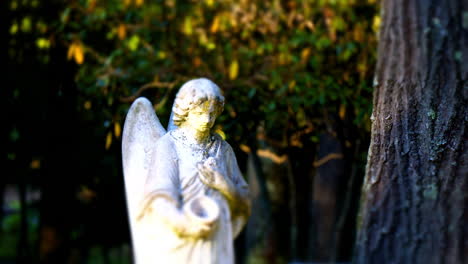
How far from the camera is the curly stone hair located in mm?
4215

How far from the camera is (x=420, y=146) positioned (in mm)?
4922

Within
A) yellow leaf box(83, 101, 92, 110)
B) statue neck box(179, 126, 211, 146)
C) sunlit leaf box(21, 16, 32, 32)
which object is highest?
sunlit leaf box(21, 16, 32, 32)

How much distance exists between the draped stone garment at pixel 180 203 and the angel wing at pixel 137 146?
0.12 meters

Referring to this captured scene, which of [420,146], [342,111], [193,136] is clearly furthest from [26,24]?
[420,146]

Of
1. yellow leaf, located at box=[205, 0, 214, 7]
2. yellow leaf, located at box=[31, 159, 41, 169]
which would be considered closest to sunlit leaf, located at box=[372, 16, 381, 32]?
yellow leaf, located at box=[205, 0, 214, 7]

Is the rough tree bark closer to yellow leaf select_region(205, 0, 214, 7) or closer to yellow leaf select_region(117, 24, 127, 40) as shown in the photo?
yellow leaf select_region(205, 0, 214, 7)

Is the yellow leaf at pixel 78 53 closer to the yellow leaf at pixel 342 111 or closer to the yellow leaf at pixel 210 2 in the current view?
the yellow leaf at pixel 210 2

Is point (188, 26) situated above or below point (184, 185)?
above

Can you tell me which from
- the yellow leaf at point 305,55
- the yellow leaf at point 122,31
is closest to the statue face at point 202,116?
the yellow leaf at point 305,55

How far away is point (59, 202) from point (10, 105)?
158 cm

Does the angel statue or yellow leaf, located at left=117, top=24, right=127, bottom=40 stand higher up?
yellow leaf, located at left=117, top=24, right=127, bottom=40

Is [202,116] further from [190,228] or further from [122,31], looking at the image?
[122,31]

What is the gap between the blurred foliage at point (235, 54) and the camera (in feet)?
23.9

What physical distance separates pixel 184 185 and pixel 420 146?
1958 mm
